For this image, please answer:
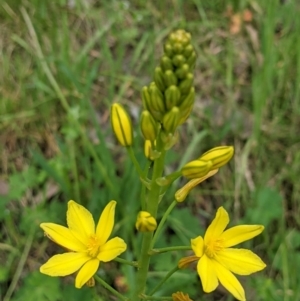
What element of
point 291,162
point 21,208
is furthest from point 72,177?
point 291,162

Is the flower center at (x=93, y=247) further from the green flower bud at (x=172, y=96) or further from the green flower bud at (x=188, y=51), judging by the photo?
the green flower bud at (x=188, y=51)

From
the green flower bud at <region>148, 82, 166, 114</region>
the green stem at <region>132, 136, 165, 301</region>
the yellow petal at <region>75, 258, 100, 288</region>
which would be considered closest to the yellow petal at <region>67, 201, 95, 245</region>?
the yellow petal at <region>75, 258, 100, 288</region>

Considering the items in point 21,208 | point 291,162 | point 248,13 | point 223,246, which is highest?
point 248,13

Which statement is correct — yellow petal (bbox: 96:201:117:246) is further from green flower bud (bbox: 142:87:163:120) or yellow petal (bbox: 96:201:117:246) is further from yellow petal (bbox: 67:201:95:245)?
green flower bud (bbox: 142:87:163:120)

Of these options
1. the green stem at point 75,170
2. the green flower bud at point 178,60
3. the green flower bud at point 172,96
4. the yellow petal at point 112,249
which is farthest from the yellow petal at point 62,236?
the green stem at point 75,170

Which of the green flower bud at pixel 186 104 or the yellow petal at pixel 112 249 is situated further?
the yellow petal at pixel 112 249

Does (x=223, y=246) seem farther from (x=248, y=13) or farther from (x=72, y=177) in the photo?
(x=248, y=13)

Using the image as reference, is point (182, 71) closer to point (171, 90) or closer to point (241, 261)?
point (171, 90)
